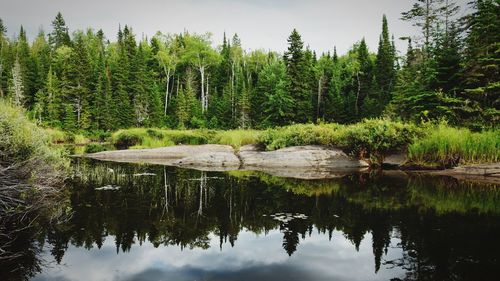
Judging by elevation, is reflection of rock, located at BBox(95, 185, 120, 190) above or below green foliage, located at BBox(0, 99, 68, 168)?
below

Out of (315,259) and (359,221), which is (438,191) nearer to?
(359,221)

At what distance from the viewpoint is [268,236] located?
6.61 metres

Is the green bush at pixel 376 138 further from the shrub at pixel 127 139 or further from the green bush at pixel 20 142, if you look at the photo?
the shrub at pixel 127 139

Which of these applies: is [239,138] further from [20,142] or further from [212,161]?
[20,142]

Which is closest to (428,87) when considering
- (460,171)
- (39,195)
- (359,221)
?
(460,171)

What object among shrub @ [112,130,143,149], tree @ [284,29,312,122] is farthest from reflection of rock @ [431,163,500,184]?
tree @ [284,29,312,122]

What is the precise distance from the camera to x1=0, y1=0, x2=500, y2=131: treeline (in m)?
20.4

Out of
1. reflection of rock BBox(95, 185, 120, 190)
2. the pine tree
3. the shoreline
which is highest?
the pine tree

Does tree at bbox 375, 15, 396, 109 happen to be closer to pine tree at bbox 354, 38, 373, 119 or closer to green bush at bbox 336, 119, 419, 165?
pine tree at bbox 354, 38, 373, 119

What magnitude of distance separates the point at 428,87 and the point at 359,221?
17.5 metres

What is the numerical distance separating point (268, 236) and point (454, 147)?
11318mm

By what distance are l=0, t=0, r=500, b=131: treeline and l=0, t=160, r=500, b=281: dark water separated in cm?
1205

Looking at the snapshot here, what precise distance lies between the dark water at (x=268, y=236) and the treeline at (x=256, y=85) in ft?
39.5

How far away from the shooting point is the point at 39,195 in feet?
27.0
